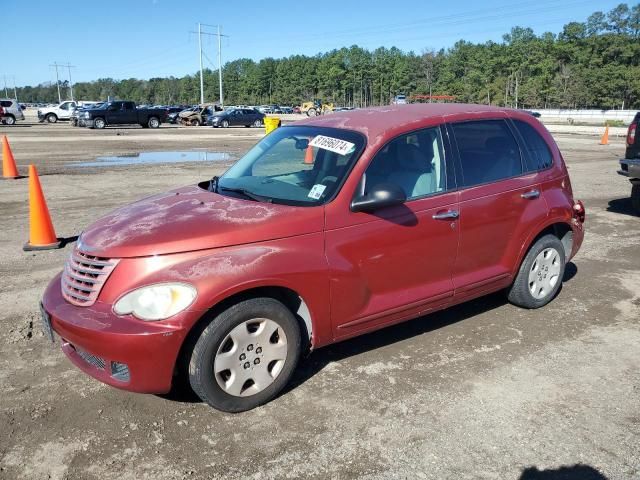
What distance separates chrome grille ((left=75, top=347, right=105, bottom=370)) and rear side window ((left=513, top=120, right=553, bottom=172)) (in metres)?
3.72

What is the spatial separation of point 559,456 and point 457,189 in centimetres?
199

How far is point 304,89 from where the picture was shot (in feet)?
527

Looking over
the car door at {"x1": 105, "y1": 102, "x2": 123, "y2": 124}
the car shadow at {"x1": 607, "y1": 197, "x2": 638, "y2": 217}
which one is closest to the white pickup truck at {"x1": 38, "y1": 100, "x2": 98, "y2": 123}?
the car door at {"x1": 105, "y1": 102, "x2": 123, "y2": 124}

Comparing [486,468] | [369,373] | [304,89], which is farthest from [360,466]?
[304,89]

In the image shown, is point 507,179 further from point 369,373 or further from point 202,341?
point 202,341

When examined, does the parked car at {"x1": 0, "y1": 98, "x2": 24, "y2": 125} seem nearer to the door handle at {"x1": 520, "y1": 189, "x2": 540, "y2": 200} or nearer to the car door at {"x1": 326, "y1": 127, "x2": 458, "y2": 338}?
the car door at {"x1": 326, "y1": 127, "x2": 458, "y2": 338}

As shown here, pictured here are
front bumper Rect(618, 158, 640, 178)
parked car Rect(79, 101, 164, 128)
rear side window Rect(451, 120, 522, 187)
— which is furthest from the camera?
parked car Rect(79, 101, 164, 128)

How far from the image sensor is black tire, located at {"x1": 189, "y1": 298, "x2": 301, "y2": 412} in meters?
3.08

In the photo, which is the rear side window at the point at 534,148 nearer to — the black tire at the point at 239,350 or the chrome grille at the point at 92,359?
the black tire at the point at 239,350

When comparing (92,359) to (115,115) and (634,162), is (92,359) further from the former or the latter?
(115,115)

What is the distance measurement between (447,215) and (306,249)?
1.24 m

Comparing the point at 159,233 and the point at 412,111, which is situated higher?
the point at 412,111

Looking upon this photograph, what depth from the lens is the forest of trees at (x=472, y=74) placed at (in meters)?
101

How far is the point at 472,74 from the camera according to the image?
4934 inches
